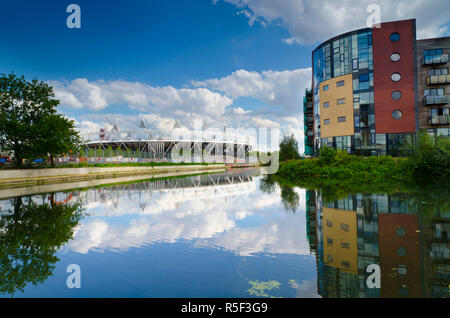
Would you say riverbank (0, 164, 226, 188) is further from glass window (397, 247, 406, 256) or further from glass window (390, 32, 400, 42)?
glass window (390, 32, 400, 42)

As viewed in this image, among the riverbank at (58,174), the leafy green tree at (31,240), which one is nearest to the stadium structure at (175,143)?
the riverbank at (58,174)

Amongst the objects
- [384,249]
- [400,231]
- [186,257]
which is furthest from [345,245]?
[186,257]

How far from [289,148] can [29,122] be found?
113 ft

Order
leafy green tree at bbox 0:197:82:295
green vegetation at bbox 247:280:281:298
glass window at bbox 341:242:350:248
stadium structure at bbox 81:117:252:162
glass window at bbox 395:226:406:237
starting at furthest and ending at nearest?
stadium structure at bbox 81:117:252:162 → glass window at bbox 395:226:406:237 → glass window at bbox 341:242:350:248 → leafy green tree at bbox 0:197:82:295 → green vegetation at bbox 247:280:281:298

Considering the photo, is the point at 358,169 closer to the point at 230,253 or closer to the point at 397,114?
the point at 397,114

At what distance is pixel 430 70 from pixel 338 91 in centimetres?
1108

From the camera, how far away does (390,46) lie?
34375 mm

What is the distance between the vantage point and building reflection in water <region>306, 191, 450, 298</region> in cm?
397

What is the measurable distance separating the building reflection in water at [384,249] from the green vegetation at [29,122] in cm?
2682

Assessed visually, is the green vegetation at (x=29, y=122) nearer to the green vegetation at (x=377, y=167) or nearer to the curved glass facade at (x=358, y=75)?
the green vegetation at (x=377, y=167)

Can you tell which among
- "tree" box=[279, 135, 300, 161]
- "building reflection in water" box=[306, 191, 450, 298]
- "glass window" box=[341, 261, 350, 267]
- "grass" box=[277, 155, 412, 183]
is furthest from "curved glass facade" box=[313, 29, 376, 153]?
"glass window" box=[341, 261, 350, 267]

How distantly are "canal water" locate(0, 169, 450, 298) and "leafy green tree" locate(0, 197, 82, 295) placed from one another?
0.09 ft

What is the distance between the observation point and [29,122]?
86.5 ft
